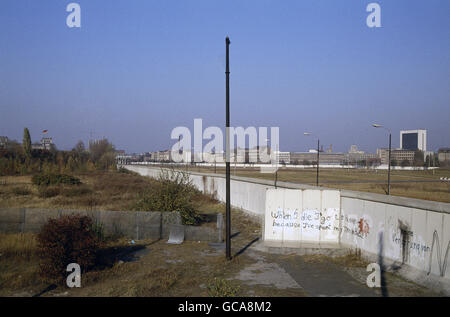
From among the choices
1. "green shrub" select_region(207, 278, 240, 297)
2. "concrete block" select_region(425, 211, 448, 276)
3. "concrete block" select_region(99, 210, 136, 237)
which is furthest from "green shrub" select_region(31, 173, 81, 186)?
"concrete block" select_region(425, 211, 448, 276)

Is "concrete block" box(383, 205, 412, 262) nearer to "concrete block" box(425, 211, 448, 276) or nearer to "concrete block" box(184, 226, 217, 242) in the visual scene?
"concrete block" box(425, 211, 448, 276)

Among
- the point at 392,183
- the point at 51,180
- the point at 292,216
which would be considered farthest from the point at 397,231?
the point at 392,183

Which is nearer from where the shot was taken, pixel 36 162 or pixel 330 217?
pixel 330 217

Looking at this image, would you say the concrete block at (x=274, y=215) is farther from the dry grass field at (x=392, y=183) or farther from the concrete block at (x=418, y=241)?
the dry grass field at (x=392, y=183)

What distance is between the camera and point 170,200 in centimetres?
1781

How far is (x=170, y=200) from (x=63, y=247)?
8.43m

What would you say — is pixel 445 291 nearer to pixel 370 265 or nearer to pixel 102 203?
pixel 370 265

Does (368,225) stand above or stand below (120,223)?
above

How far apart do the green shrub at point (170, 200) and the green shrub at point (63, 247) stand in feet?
24.9

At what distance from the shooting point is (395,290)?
8664 millimetres

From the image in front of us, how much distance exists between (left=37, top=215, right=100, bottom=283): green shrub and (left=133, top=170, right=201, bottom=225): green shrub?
299 inches

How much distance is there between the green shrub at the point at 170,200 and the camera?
1778cm

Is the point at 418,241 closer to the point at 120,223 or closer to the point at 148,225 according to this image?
the point at 148,225
